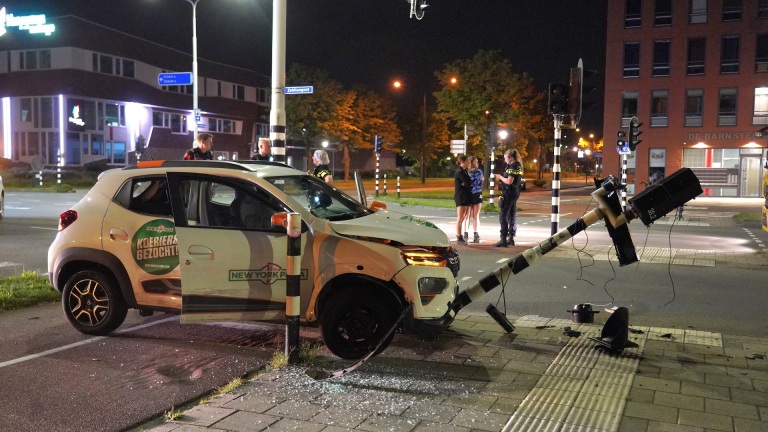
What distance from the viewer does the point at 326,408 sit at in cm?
470

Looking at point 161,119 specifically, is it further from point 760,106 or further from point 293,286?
point 293,286

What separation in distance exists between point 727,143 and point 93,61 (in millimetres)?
43574

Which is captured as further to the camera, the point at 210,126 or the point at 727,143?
the point at 210,126

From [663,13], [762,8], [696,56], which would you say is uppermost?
[663,13]

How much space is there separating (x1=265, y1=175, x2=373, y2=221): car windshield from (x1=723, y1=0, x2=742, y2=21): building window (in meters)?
43.2

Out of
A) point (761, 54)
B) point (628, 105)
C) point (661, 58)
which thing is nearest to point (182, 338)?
point (628, 105)

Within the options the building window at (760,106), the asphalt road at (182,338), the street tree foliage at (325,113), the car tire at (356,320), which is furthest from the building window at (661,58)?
the car tire at (356,320)

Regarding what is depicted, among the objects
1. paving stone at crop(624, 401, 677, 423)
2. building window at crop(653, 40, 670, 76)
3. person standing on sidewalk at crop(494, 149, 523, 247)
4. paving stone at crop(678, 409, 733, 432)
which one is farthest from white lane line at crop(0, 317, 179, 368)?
building window at crop(653, 40, 670, 76)

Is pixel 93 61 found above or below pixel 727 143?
above

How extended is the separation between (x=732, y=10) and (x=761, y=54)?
10.8ft

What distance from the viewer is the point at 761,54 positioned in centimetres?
4188

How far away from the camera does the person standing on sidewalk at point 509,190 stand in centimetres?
1365

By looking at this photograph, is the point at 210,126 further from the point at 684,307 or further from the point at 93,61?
the point at 684,307

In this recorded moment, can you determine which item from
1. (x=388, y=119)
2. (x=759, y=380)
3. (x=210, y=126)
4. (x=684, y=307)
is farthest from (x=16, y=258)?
Result: (x=388, y=119)
